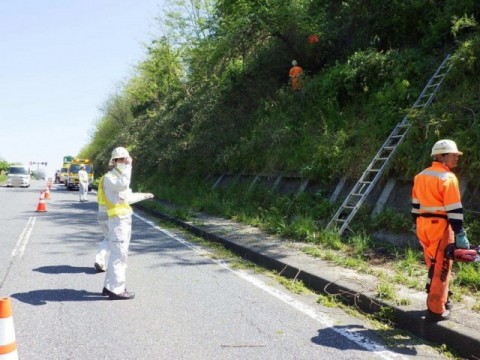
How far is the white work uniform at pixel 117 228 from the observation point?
5.88 metres

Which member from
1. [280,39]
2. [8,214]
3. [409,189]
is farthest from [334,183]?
[8,214]

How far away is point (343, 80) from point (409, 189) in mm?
5250

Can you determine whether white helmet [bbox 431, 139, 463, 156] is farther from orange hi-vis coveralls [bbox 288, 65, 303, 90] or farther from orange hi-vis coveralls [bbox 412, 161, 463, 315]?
orange hi-vis coveralls [bbox 288, 65, 303, 90]

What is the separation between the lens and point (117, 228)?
19.6ft

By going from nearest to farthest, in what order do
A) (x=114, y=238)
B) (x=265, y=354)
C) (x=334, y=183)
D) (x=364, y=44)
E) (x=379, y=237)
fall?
(x=265, y=354) < (x=114, y=238) < (x=379, y=237) < (x=334, y=183) < (x=364, y=44)

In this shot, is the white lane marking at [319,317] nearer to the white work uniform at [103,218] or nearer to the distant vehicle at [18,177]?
the white work uniform at [103,218]

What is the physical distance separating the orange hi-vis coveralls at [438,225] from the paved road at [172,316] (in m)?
0.59

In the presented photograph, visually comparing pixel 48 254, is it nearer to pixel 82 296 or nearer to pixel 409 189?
pixel 82 296

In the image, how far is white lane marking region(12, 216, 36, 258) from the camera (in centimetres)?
891

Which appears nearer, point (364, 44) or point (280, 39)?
point (364, 44)

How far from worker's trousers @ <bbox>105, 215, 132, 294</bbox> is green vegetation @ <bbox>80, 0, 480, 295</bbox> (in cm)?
324

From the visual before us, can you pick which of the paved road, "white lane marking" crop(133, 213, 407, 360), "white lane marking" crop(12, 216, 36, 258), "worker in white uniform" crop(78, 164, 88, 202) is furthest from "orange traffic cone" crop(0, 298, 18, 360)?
"worker in white uniform" crop(78, 164, 88, 202)

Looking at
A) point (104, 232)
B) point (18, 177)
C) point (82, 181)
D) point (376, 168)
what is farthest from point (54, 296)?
point (18, 177)

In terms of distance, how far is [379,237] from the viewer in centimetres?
838
